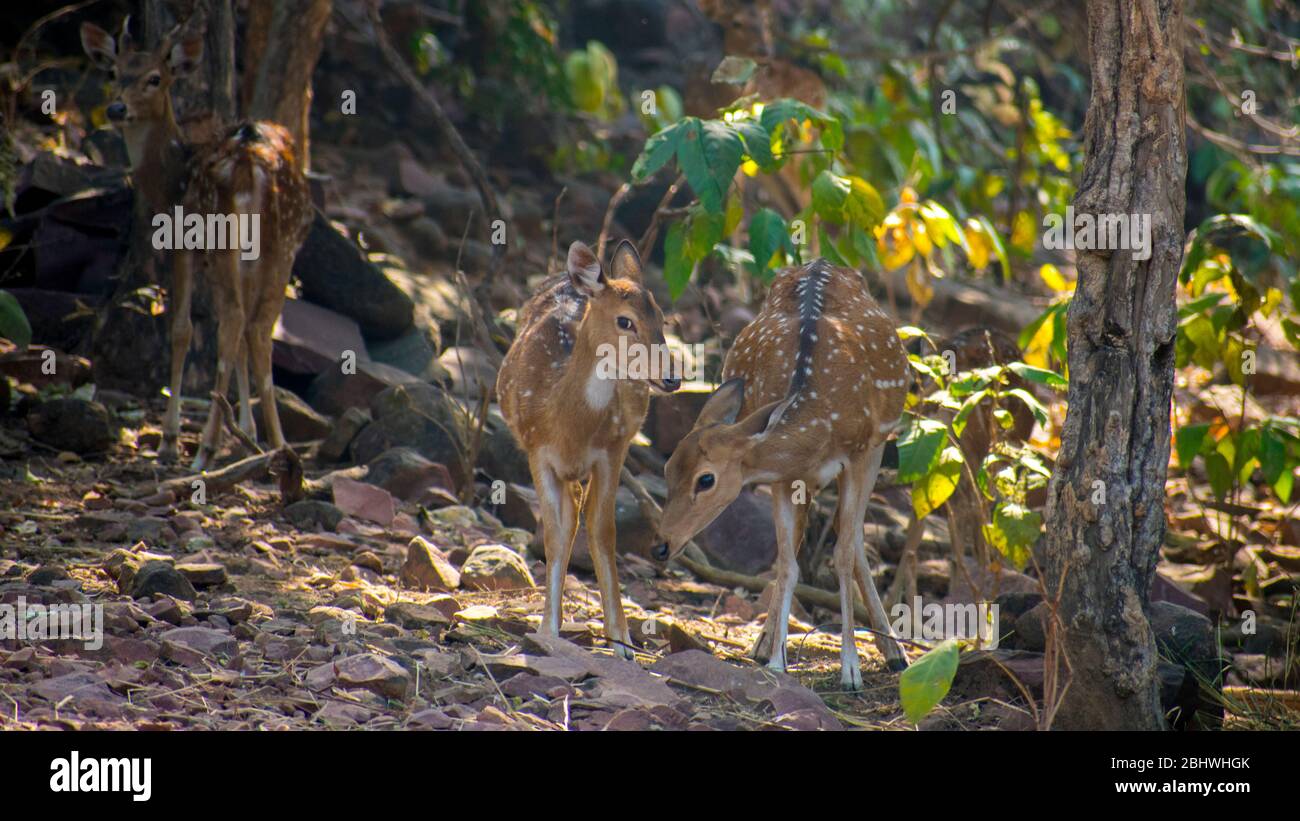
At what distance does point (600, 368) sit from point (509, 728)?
6.94ft

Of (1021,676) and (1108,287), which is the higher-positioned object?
(1108,287)

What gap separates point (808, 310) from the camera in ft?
24.7

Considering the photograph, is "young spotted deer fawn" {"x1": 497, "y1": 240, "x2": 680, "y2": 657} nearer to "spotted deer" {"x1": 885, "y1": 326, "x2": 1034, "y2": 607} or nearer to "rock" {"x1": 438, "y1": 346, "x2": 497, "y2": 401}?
"spotted deer" {"x1": 885, "y1": 326, "x2": 1034, "y2": 607}

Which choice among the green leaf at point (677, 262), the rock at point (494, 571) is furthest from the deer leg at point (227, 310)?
the green leaf at point (677, 262)

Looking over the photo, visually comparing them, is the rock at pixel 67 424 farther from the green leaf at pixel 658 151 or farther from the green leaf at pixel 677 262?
the green leaf at pixel 658 151

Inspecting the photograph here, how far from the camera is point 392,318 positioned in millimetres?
11562

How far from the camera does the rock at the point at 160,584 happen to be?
22.0ft

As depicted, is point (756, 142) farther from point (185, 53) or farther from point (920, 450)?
point (185, 53)

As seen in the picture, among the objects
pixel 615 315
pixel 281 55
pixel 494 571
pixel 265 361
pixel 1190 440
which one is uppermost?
pixel 281 55

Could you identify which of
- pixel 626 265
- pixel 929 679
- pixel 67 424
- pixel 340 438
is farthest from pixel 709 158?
pixel 67 424

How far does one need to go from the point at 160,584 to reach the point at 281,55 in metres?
5.78
